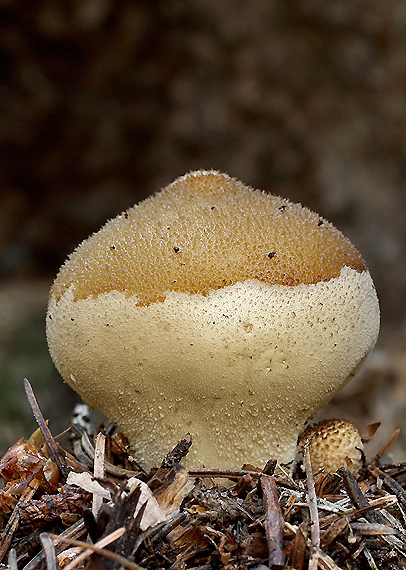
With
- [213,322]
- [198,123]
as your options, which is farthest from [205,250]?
[198,123]

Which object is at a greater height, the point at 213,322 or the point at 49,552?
the point at 213,322

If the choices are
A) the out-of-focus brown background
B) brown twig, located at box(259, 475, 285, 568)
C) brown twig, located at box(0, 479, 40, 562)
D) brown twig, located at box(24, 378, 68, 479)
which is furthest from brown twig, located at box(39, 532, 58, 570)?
the out-of-focus brown background

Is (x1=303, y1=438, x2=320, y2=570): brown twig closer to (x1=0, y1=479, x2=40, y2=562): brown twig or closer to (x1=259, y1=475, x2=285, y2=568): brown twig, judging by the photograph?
(x1=259, y1=475, x2=285, y2=568): brown twig

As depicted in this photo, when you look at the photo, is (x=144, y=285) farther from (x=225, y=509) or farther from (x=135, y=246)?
(x=225, y=509)

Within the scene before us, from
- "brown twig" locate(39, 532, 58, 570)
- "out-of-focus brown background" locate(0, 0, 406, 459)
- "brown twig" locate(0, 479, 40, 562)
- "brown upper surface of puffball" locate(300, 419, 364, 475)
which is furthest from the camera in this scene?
"out-of-focus brown background" locate(0, 0, 406, 459)

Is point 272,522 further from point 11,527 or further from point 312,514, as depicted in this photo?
point 11,527

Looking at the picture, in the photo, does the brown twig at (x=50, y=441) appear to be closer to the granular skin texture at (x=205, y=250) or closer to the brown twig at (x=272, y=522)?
the granular skin texture at (x=205, y=250)

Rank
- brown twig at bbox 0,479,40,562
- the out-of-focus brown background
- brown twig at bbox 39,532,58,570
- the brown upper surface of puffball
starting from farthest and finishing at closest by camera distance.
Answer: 1. the out-of-focus brown background
2. the brown upper surface of puffball
3. brown twig at bbox 0,479,40,562
4. brown twig at bbox 39,532,58,570
